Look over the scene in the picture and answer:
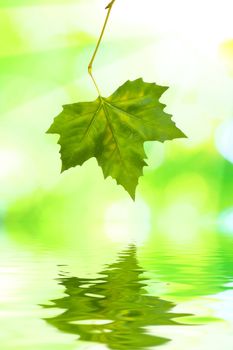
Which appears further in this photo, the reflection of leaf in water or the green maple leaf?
the reflection of leaf in water

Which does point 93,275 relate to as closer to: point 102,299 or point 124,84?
point 102,299

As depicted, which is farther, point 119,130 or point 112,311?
point 112,311

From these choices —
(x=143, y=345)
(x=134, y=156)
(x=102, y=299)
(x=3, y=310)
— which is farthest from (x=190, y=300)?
(x=134, y=156)

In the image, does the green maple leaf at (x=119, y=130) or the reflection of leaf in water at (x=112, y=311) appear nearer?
the green maple leaf at (x=119, y=130)

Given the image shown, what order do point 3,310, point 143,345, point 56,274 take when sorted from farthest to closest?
point 56,274, point 3,310, point 143,345

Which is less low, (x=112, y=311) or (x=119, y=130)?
(x=119, y=130)
